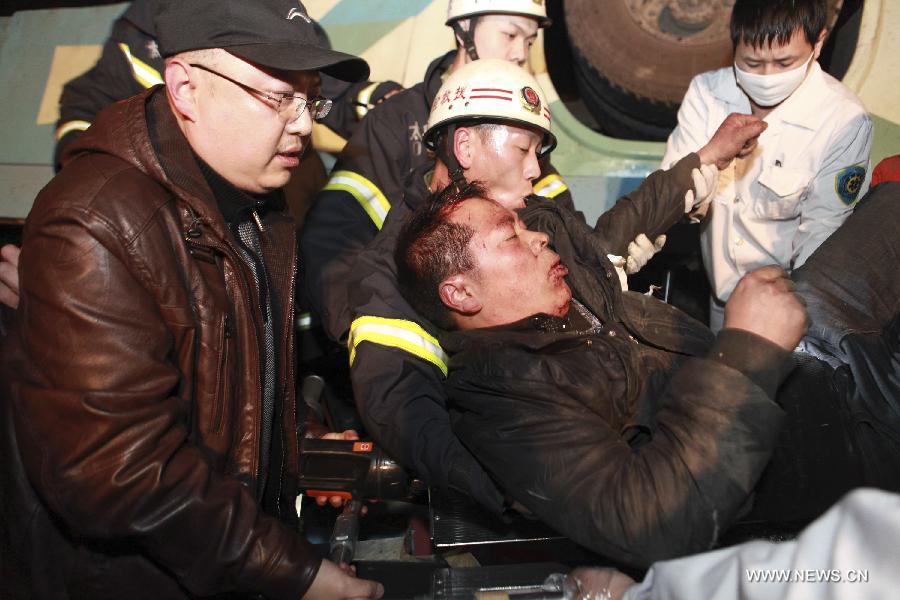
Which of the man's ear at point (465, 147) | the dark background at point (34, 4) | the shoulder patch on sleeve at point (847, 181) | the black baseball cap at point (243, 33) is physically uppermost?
the black baseball cap at point (243, 33)

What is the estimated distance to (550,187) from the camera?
9.71 feet

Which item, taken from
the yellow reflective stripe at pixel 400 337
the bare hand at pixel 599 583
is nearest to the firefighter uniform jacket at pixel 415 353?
the yellow reflective stripe at pixel 400 337

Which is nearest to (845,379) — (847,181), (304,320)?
(847,181)

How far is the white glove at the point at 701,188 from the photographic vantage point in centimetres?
256

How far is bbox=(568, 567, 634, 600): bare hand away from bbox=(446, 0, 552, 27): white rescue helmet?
2428 millimetres

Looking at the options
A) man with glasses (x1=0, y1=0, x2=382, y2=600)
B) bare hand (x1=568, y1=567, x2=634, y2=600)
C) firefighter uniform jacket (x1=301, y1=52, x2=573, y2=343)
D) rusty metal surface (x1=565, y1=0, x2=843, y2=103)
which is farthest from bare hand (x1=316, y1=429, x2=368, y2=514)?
rusty metal surface (x1=565, y1=0, x2=843, y2=103)

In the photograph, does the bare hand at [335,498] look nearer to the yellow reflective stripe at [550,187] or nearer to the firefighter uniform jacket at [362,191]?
the firefighter uniform jacket at [362,191]

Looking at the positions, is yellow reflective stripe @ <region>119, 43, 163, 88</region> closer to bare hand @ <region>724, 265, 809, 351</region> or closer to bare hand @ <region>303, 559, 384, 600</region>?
bare hand @ <region>303, 559, 384, 600</region>

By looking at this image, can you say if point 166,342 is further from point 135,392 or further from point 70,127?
point 70,127

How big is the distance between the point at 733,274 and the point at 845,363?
41.0 inches

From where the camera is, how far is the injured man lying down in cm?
149

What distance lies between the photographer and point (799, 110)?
118 inches

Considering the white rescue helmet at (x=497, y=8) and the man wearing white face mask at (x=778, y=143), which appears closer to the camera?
the man wearing white face mask at (x=778, y=143)

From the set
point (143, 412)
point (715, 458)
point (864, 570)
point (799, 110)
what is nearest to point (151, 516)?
point (143, 412)
